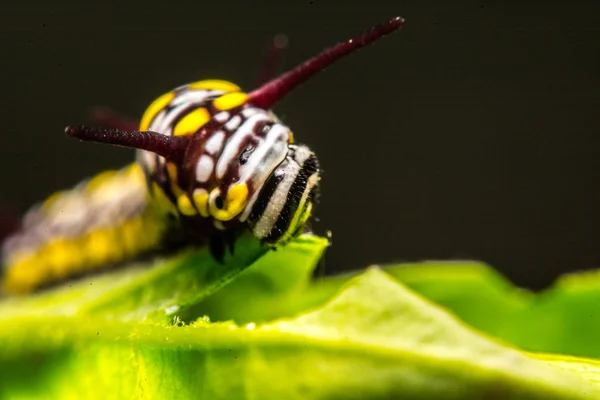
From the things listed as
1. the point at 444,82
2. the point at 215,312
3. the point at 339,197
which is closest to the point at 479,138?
the point at 444,82

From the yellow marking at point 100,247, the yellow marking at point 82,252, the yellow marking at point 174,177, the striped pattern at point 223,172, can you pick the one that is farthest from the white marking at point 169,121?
the yellow marking at point 100,247

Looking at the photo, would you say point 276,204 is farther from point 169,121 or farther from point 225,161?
point 169,121

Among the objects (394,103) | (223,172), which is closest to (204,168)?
(223,172)

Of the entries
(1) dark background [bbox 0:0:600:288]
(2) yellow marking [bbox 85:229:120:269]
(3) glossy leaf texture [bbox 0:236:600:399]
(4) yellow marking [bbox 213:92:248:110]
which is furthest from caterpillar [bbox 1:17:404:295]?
(1) dark background [bbox 0:0:600:288]

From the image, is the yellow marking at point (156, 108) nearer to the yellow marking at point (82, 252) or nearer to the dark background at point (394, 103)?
the yellow marking at point (82, 252)

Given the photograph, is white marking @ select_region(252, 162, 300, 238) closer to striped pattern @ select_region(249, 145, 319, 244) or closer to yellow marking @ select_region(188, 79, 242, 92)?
striped pattern @ select_region(249, 145, 319, 244)
